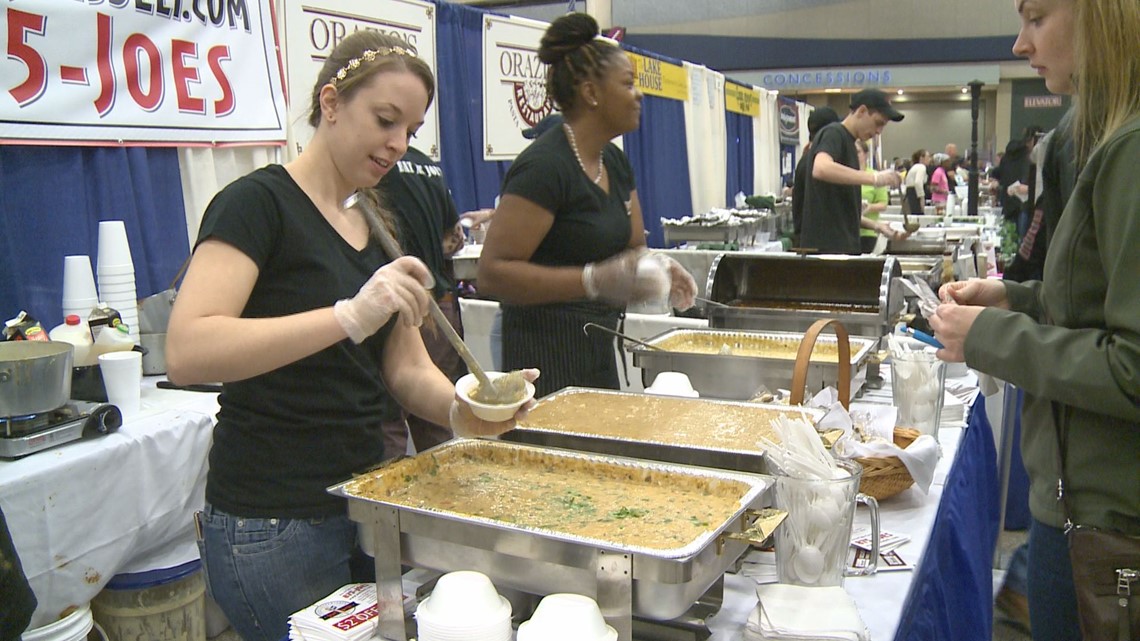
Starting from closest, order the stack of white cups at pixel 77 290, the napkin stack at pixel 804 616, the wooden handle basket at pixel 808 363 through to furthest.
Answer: the napkin stack at pixel 804 616, the wooden handle basket at pixel 808 363, the stack of white cups at pixel 77 290

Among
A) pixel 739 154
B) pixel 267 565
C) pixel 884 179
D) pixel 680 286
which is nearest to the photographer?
pixel 267 565

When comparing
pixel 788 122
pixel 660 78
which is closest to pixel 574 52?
pixel 660 78

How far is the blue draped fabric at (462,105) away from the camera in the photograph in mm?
4484

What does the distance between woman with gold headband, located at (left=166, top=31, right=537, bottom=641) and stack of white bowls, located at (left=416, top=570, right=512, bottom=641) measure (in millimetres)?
321

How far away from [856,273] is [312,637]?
6.98 ft

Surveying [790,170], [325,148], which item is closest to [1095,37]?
[325,148]

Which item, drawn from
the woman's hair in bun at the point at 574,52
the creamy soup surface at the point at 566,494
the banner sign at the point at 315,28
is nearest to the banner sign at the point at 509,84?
the banner sign at the point at 315,28

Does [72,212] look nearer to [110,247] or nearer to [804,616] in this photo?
[110,247]

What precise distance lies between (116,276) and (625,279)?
4.86ft

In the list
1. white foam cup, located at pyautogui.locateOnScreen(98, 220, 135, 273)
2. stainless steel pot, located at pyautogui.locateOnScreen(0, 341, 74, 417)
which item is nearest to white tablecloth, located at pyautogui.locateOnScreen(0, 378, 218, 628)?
stainless steel pot, located at pyautogui.locateOnScreen(0, 341, 74, 417)

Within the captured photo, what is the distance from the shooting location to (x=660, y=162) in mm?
7312

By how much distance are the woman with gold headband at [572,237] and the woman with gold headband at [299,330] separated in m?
0.69

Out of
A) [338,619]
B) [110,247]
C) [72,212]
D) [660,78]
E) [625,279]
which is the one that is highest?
[660,78]

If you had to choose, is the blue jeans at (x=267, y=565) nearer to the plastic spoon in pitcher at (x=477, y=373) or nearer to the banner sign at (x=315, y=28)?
the plastic spoon in pitcher at (x=477, y=373)
